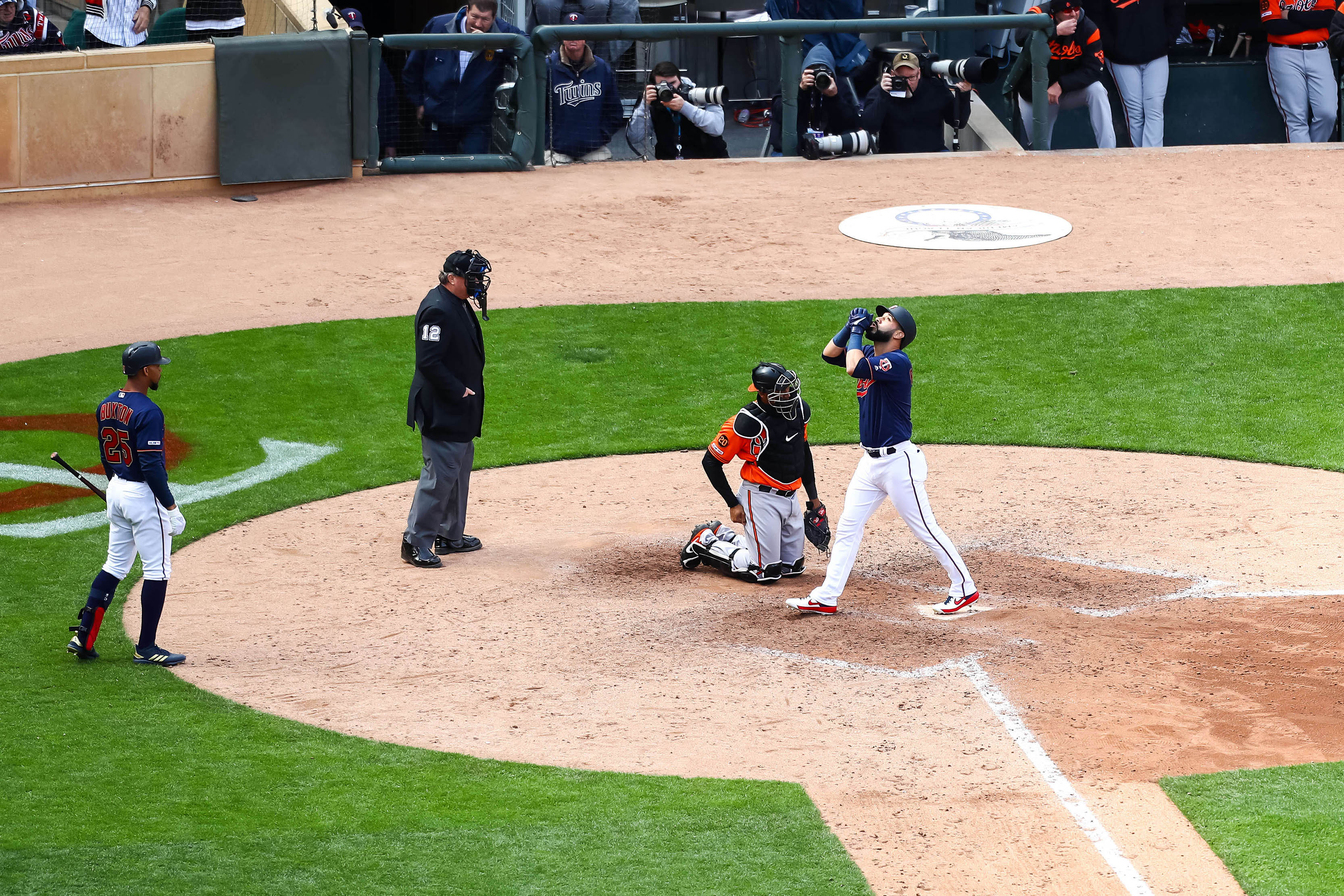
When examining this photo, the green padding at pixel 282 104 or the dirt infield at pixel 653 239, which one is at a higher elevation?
the green padding at pixel 282 104

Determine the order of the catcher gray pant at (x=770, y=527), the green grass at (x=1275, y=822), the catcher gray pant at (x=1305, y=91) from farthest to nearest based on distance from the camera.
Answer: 1. the catcher gray pant at (x=1305, y=91)
2. the catcher gray pant at (x=770, y=527)
3. the green grass at (x=1275, y=822)

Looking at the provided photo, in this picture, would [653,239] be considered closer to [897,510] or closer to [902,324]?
[902,324]

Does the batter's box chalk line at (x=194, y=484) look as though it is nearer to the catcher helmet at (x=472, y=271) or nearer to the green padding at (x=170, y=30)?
the catcher helmet at (x=472, y=271)

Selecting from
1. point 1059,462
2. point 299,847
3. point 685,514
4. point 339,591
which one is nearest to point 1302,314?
point 1059,462

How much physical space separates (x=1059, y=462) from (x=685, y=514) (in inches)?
108

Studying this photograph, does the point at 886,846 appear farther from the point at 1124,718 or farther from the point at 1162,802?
the point at 1124,718

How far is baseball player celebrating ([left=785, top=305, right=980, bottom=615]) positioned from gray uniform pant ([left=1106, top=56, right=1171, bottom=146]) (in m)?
11.3

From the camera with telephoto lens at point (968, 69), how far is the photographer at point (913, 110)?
0.10m

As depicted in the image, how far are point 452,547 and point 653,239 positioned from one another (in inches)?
266

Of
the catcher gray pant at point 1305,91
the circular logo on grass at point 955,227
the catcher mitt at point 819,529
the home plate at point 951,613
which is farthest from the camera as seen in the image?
the catcher gray pant at point 1305,91

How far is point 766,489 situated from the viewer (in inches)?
336

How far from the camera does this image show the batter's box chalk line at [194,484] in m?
9.73

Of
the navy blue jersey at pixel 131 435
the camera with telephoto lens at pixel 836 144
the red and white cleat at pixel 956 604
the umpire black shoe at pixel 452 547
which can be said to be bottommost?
the umpire black shoe at pixel 452 547

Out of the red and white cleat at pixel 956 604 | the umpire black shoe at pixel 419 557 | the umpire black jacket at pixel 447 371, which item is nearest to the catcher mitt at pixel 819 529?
the red and white cleat at pixel 956 604
